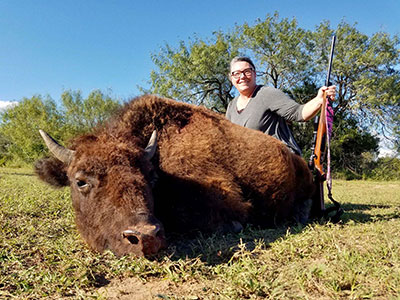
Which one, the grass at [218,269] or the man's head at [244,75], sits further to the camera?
the man's head at [244,75]

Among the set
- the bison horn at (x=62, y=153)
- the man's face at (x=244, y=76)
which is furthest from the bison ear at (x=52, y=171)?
the man's face at (x=244, y=76)

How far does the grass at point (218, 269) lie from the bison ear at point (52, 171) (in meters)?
0.68

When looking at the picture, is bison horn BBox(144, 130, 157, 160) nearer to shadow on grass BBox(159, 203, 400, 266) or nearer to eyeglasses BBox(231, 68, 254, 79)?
shadow on grass BBox(159, 203, 400, 266)

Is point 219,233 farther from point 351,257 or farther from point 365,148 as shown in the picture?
point 365,148

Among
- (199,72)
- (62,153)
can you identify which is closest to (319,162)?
(62,153)

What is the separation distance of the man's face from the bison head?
2.80 m

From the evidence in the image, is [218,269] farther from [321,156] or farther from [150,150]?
[321,156]

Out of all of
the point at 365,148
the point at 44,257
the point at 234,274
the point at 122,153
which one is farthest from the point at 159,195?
the point at 365,148

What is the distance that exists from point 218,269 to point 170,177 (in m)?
1.47

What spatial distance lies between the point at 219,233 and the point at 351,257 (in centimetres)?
140

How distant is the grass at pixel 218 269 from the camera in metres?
1.83

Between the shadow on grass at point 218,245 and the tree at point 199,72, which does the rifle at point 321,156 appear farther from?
the tree at point 199,72

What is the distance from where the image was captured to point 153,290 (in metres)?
1.94

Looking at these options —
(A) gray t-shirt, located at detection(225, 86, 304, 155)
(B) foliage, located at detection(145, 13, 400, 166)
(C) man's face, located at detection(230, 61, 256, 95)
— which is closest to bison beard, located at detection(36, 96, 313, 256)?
(A) gray t-shirt, located at detection(225, 86, 304, 155)
